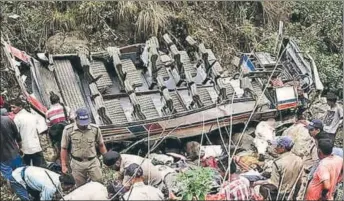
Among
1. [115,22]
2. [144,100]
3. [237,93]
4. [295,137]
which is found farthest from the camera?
[115,22]

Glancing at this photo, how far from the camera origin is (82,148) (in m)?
7.87

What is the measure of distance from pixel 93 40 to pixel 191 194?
253 inches

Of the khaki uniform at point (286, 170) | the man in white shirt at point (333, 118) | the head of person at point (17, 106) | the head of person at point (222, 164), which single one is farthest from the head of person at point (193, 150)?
the head of person at point (17, 106)

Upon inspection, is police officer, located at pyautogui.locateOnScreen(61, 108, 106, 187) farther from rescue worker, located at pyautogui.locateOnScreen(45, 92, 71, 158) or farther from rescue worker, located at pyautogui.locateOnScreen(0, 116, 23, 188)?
rescue worker, located at pyautogui.locateOnScreen(45, 92, 71, 158)

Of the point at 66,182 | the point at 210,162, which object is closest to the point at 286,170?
the point at 210,162

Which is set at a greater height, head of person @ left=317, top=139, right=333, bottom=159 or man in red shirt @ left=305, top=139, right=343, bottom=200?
head of person @ left=317, top=139, right=333, bottom=159

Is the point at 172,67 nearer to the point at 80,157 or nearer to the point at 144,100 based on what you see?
the point at 144,100

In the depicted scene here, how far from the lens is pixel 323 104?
12.1 meters

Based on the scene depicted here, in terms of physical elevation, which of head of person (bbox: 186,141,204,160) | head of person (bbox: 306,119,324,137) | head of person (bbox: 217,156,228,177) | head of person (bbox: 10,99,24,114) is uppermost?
head of person (bbox: 10,99,24,114)

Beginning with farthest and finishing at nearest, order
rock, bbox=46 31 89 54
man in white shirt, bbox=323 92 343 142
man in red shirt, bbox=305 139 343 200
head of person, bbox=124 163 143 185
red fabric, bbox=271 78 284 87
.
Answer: rock, bbox=46 31 89 54
red fabric, bbox=271 78 284 87
man in white shirt, bbox=323 92 343 142
man in red shirt, bbox=305 139 343 200
head of person, bbox=124 163 143 185

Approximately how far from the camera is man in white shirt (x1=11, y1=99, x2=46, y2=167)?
8180mm

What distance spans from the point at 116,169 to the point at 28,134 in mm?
1497

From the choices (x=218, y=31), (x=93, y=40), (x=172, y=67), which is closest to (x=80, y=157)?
(x=172, y=67)

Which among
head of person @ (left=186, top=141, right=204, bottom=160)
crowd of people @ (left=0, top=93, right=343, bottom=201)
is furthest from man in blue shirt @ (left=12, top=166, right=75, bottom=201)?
head of person @ (left=186, top=141, right=204, bottom=160)
